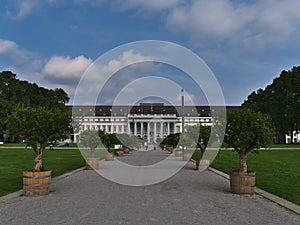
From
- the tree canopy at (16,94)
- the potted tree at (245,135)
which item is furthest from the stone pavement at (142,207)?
the tree canopy at (16,94)

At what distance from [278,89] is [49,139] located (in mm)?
63563

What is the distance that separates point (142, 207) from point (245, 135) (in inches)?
184

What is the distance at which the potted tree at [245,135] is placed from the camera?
11429 mm

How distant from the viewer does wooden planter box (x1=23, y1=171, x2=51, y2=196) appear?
428 inches

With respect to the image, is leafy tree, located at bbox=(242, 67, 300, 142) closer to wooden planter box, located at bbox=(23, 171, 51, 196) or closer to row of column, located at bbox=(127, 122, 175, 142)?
wooden planter box, located at bbox=(23, 171, 51, 196)

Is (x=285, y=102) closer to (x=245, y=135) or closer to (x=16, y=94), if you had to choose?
(x=16, y=94)

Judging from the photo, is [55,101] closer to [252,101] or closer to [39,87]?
[39,87]

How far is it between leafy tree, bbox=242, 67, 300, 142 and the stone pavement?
53473 mm

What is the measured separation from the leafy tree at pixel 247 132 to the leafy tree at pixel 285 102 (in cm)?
5142

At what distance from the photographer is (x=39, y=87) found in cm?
8369

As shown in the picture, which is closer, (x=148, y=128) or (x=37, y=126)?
(x=37, y=126)

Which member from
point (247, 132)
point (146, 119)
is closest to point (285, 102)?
point (247, 132)

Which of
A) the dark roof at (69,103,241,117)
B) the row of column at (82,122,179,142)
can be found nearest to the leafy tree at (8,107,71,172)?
the row of column at (82,122,179,142)

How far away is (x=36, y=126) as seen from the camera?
12.0 metres
